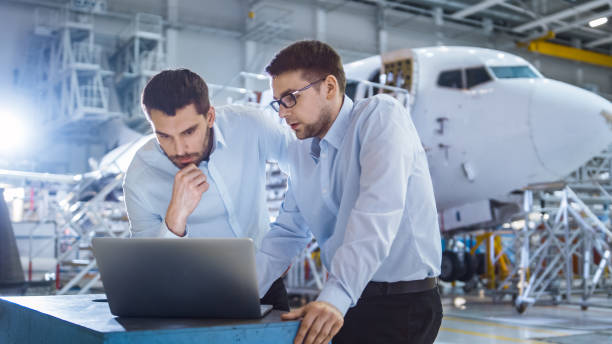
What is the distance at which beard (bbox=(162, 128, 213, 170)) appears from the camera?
88.3 inches

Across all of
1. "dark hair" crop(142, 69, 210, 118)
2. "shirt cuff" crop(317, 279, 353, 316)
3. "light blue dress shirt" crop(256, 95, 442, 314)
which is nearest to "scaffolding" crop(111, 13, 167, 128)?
"dark hair" crop(142, 69, 210, 118)

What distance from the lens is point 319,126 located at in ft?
6.37

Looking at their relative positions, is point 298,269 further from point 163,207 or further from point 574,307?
point 163,207

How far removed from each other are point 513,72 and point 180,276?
7931 mm

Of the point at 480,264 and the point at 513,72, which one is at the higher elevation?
the point at 513,72

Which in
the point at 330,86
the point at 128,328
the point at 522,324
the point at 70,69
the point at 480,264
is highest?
the point at 70,69

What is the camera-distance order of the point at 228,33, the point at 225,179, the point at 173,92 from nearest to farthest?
1. the point at 173,92
2. the point at 225,179
3. the point at 228,33

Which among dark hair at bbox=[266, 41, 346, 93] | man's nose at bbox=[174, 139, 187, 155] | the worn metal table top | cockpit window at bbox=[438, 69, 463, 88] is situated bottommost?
the worn metal table top

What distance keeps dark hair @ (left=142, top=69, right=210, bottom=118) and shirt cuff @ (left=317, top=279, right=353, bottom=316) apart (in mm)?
965

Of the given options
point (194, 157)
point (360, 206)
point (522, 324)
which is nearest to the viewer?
point (360, 206)

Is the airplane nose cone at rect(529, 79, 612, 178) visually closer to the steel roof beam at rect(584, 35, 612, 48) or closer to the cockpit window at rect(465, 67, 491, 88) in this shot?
the cockpit window at rect(465, 67, 491, 88)

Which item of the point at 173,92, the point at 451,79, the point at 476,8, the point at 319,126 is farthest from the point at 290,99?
the point at 476,8

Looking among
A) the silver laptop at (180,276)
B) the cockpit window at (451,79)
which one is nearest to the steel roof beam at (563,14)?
the cockpit window at (451,79)

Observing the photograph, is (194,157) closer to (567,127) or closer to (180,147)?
(180,147)
